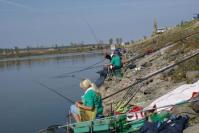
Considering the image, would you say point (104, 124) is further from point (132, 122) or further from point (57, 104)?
point (57, 104)

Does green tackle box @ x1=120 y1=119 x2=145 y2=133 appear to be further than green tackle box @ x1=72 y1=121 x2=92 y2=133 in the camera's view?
Yes

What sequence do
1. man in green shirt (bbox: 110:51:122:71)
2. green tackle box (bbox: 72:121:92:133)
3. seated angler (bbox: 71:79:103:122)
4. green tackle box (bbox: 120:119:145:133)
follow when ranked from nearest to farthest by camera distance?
green tackle box (bbox: 72:121:92:133)
green tackle box (bbox: 120:119:145:133)
seated angler (bbox: 71:79:103:122)
man in green shirt (bbox: 110:51:122:71)

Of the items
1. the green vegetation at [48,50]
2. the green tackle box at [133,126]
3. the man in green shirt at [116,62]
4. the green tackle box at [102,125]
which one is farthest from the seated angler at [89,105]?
the green vegetation at [48,50]

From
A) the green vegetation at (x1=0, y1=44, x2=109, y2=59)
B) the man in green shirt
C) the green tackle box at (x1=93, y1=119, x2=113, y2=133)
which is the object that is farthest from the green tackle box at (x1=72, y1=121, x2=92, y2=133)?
the green vegetation at (x1=0, y1=44, x2=109, y2=59)

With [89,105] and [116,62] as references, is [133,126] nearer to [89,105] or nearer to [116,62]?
[89,105]

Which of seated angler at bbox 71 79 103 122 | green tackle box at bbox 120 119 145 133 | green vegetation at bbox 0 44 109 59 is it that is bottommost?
green vegetation at bbox 0 44 109 59

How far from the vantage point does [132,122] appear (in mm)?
12008

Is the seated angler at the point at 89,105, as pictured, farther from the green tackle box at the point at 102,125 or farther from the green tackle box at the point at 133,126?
the green tackle box at the point at 133,126

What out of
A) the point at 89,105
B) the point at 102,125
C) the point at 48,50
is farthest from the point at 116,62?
the point at 48,50

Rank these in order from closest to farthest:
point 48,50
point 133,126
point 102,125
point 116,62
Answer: point 102,125 < point 133,126 < point 116,62 < point 48,50

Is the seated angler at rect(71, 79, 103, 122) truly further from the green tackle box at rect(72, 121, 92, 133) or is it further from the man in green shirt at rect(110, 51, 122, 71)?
the man in green shirt at rect(110, 51, 122, 71)

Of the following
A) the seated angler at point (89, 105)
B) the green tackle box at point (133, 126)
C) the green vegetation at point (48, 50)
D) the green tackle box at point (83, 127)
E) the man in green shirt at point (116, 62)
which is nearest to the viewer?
the green tackle box at point (83, 127)

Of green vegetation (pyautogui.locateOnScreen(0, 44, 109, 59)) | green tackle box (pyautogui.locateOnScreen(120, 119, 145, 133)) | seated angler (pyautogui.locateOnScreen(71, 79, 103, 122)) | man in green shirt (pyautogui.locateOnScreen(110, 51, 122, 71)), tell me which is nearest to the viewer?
green tackle box (pyautogui.locateOnScreen(120, 119, 145, 133))

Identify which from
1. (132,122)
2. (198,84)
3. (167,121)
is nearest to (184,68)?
(198,84)
